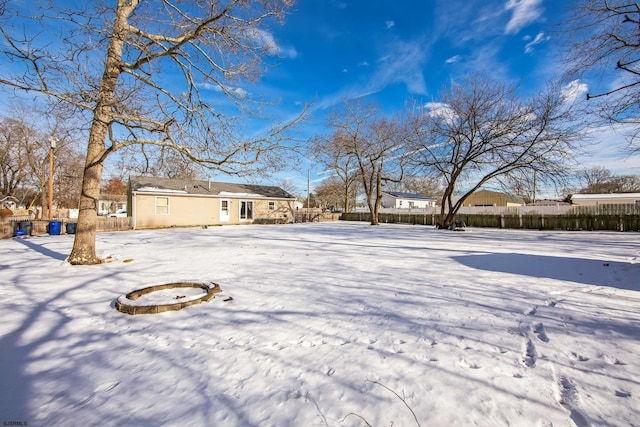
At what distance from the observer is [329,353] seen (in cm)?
248

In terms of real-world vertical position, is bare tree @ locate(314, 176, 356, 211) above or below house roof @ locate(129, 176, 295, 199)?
above

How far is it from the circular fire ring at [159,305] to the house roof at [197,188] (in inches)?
613

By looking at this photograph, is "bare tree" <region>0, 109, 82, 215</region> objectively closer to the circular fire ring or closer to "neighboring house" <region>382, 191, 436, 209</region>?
the circular fire ring

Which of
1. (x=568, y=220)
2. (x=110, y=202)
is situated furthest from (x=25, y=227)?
(x=110, y=202)

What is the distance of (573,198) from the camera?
1083 inches

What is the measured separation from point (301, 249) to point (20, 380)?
677cm

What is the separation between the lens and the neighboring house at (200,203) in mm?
17516

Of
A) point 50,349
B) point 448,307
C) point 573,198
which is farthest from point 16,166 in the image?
point 573,198

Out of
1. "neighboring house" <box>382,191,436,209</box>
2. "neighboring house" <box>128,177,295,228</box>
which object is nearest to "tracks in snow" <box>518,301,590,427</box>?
"neighboring house" <box>128,177,295,228</box>

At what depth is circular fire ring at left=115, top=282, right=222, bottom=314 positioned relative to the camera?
3.37 metres

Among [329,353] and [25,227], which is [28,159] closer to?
[25,227]

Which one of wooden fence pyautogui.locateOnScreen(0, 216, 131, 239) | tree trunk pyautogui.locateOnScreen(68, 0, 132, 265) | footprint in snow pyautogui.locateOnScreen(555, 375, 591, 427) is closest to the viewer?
footprint in snow pyautogui.locateOnScreen(555, 375, 591, 427)

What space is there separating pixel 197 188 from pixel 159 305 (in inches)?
739

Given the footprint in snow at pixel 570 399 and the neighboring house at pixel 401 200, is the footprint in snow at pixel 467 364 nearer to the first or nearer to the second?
the footprint in snow at pixel 570 399
